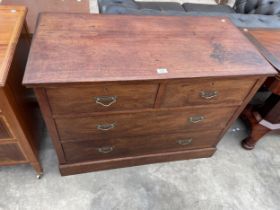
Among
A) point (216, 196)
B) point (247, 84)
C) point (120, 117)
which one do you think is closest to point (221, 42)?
point (247, 84)

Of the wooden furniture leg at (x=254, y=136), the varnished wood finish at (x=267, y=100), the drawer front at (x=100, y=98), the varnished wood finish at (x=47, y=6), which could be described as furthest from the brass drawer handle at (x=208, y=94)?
the varnished wood finish at (x=47, y=6)

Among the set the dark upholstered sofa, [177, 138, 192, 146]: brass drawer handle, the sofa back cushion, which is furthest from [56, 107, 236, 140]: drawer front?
the sofa back cushion

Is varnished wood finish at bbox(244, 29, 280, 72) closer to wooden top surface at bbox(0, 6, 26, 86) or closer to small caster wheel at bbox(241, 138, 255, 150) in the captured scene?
small caster wheel at bbox(241, 138, 255, 150)

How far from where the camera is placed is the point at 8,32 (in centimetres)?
98

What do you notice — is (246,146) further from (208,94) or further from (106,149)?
(106,149)

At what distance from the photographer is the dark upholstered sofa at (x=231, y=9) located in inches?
65.9

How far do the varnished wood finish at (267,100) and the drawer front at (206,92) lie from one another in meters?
0.22

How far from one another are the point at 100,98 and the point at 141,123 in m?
0.29

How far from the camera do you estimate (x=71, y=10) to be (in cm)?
159

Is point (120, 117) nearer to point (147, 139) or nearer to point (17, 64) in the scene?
point (147, 139)

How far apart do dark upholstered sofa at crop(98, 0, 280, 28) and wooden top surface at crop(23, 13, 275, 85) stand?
51 centimetres

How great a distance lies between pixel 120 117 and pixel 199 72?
409 mm

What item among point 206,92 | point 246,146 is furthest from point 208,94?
point 246,146

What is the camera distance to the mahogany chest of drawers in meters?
0.90
